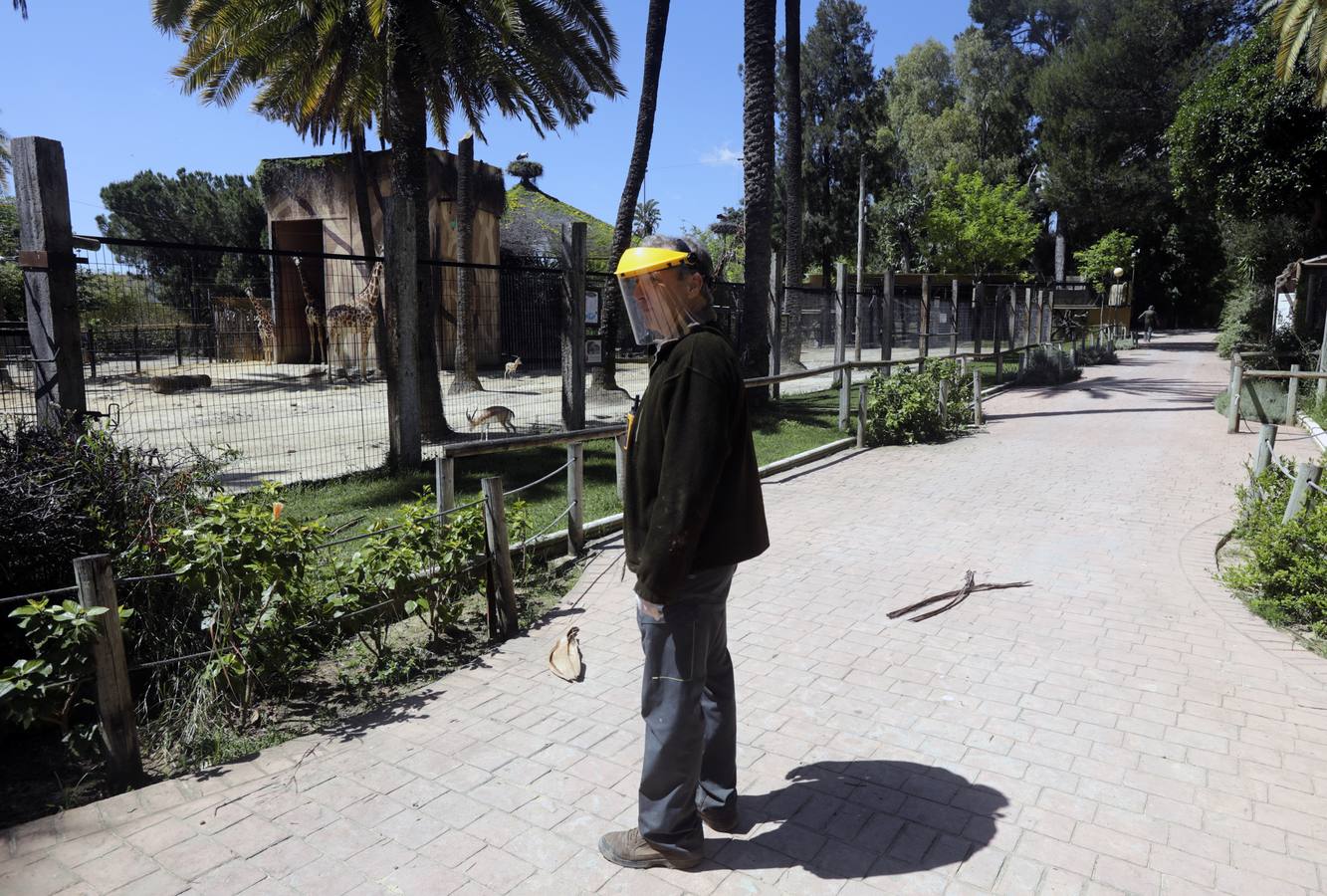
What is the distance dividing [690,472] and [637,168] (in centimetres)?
1416

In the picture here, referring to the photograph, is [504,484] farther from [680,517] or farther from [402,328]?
[680,517]

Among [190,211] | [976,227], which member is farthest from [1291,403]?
[190,211]

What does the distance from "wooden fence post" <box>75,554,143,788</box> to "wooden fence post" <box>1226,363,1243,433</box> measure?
14.4 m

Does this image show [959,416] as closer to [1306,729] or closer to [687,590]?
[1306,729]

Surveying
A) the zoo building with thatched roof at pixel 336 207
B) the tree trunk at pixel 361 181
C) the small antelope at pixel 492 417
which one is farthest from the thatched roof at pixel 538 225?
the small antelope at pixel 492 417

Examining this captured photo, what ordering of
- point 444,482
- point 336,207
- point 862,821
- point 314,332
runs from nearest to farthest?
1. point 862,821
2. point 444,482
3. point 314,332
4. point 336,207

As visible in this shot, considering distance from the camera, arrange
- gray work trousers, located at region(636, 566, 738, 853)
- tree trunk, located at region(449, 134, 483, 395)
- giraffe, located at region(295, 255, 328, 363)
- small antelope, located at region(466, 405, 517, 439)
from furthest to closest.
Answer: tree trunk, located at region(449, 134, 483, 395) → giraffe, located at region(295, 255, 328, 363) → small antelope, located at region(466, 405, 517, 439) → gray work trousers, located at region(636, 566, 738, 853)

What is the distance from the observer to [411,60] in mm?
10430

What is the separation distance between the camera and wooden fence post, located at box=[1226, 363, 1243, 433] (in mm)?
12906

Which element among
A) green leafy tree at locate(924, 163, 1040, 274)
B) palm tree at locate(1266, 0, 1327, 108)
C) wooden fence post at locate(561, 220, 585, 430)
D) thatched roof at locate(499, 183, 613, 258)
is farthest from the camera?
green leafy tree at locate(924, 163, 1040, 274)

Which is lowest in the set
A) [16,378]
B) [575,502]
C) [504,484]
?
[504,484]

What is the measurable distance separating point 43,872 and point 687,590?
2380mm

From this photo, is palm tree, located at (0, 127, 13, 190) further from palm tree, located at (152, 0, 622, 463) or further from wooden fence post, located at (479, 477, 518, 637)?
wooden fence post, located at (479, 477, 518, 637)

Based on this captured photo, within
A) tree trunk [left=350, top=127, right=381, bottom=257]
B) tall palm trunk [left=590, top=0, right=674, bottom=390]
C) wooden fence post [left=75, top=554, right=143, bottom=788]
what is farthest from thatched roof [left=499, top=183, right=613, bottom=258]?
wooden fence post [left=75, top=554, right=143, bottom=788]
